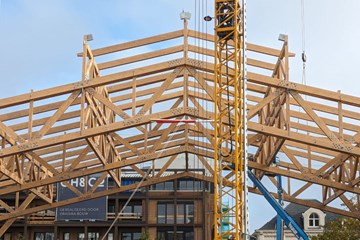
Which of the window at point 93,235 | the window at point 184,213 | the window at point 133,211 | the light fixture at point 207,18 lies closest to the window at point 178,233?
the window at point 184,213

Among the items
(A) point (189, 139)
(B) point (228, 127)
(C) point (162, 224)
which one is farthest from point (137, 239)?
(B) point (228, 127)

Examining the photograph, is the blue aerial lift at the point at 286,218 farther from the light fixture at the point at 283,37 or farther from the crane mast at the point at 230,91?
the light fixture at the point at 283,37

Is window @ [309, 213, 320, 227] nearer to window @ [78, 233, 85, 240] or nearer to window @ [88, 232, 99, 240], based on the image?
window @ [88, 232, 99, 240]

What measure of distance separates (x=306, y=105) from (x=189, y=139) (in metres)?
10.1

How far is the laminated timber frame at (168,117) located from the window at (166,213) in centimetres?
2120

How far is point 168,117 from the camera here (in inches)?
989

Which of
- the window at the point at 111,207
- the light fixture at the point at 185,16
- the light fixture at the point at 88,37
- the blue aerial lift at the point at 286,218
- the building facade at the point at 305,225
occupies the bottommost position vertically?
the blue aerial lift at the point at 286,218

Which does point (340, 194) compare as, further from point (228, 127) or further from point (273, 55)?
point (273, 55)

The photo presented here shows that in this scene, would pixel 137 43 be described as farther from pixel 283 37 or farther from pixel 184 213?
pixel 184 213

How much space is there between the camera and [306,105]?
895 inches

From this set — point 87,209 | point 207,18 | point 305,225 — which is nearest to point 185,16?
point 207,18

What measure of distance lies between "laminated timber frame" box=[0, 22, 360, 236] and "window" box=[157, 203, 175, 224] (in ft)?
69.5

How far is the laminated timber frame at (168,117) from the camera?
23141 millimetres

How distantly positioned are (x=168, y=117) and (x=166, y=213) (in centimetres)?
3018
